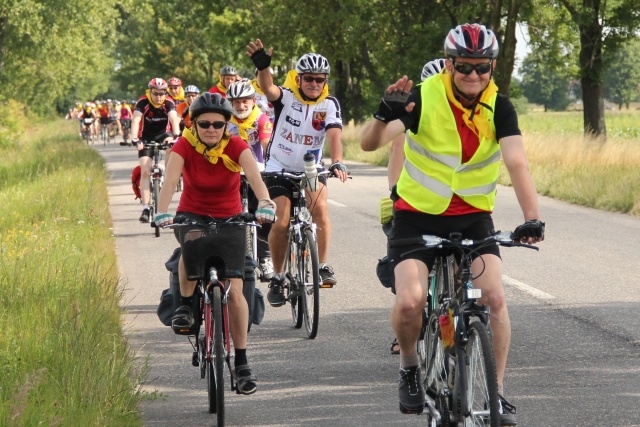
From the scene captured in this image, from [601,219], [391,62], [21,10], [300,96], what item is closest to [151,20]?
[21,10]

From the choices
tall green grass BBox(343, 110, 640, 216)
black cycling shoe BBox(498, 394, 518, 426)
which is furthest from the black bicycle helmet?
tall green grass BBox(343, 110, 640, 216)

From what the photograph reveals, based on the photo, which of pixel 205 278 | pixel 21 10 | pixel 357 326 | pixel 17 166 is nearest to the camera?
pixel 205 278

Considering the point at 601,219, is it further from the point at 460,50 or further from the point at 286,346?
the point at 460,50

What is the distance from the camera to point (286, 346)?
891 centimetres

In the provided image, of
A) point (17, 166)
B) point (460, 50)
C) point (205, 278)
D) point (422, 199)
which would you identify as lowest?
point (17, 166)

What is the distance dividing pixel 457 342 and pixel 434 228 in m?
0.77

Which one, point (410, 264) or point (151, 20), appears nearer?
point (410, 264)

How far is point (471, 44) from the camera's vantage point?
220 inches

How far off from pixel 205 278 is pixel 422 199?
1.54 meters

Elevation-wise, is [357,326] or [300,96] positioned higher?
[300,96]

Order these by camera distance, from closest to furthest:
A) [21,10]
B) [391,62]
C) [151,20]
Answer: [391,62] < [21,10] < [151,20]

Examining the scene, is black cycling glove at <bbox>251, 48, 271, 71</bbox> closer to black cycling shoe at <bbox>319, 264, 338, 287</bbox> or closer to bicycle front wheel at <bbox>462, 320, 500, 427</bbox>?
black cycling shoe at <bbox>319, 264, 338, 287</bbox>

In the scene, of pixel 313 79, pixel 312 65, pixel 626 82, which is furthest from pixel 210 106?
pixel 626 82

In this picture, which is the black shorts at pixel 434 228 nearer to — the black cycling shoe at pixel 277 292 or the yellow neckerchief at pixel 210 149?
the yellow neckerchief at pixel 210 149
